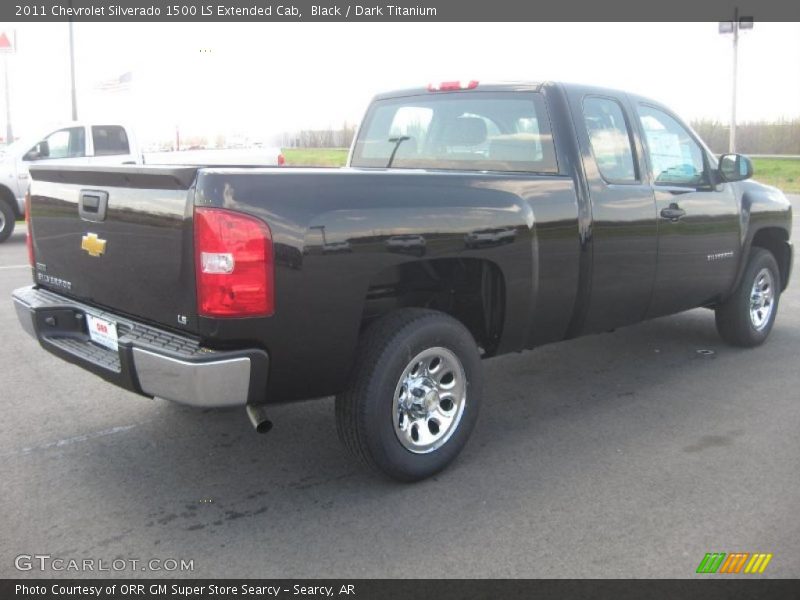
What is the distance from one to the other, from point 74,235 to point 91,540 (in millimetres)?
1454

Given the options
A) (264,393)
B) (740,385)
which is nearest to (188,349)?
(264,393)

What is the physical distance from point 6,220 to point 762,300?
11735 mm

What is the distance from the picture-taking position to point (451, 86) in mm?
5016

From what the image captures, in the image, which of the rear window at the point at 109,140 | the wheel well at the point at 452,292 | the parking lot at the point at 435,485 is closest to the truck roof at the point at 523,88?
the wheel well at the point at 452,292

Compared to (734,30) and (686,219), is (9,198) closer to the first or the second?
(686,219)

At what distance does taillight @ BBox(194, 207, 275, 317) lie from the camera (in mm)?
3021

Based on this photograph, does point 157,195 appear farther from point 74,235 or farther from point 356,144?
point 356,144

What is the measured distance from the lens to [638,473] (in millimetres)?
3904

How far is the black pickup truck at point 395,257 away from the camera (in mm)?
3109

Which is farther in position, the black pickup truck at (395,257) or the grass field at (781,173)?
the grass field at (781,173)

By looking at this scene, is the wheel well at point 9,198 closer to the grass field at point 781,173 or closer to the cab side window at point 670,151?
the cab side window at point 670,151

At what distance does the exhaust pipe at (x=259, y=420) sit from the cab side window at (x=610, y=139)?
2463 millimetres

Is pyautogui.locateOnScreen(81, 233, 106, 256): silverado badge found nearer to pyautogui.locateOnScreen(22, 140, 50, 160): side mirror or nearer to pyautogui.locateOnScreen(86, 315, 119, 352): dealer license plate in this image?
pyautogui.locateOnScreen(86, 315, 119, 352): dealer license plate
